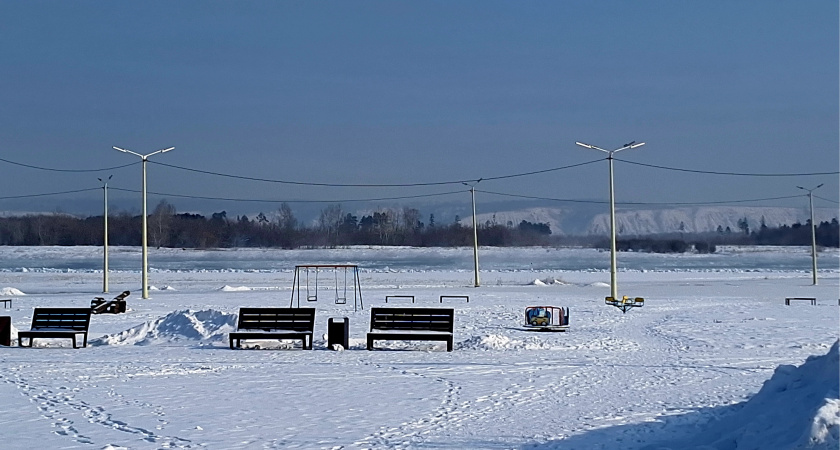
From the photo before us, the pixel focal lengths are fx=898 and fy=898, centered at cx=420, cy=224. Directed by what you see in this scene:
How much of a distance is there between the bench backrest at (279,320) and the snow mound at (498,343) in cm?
326

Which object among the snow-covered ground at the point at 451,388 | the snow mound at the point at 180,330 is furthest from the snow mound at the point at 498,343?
the snow mound at the point at 180,330

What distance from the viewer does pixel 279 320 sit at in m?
19.0

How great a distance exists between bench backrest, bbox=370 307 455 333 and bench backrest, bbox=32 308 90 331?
642 centimetres

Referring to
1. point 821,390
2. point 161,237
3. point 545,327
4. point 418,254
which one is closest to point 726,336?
point 545,327

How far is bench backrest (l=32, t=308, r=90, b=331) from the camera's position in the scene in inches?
771

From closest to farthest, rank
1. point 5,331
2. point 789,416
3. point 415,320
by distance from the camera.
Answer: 1. point 789,416
2. point 415,320
3. point 5,331

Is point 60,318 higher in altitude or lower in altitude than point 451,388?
higher

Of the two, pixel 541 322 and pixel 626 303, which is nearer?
pixel 541 322

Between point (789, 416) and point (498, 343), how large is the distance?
11.1 meters

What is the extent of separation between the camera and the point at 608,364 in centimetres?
1563

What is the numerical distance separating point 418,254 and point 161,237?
62472mm

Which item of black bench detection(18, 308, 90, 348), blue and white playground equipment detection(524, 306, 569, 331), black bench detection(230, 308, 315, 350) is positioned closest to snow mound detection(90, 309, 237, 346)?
black bench detection(18, 308, 90, 348)

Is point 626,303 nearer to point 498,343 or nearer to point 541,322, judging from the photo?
point 541,322

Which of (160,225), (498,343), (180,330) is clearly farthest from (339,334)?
(160,225)
